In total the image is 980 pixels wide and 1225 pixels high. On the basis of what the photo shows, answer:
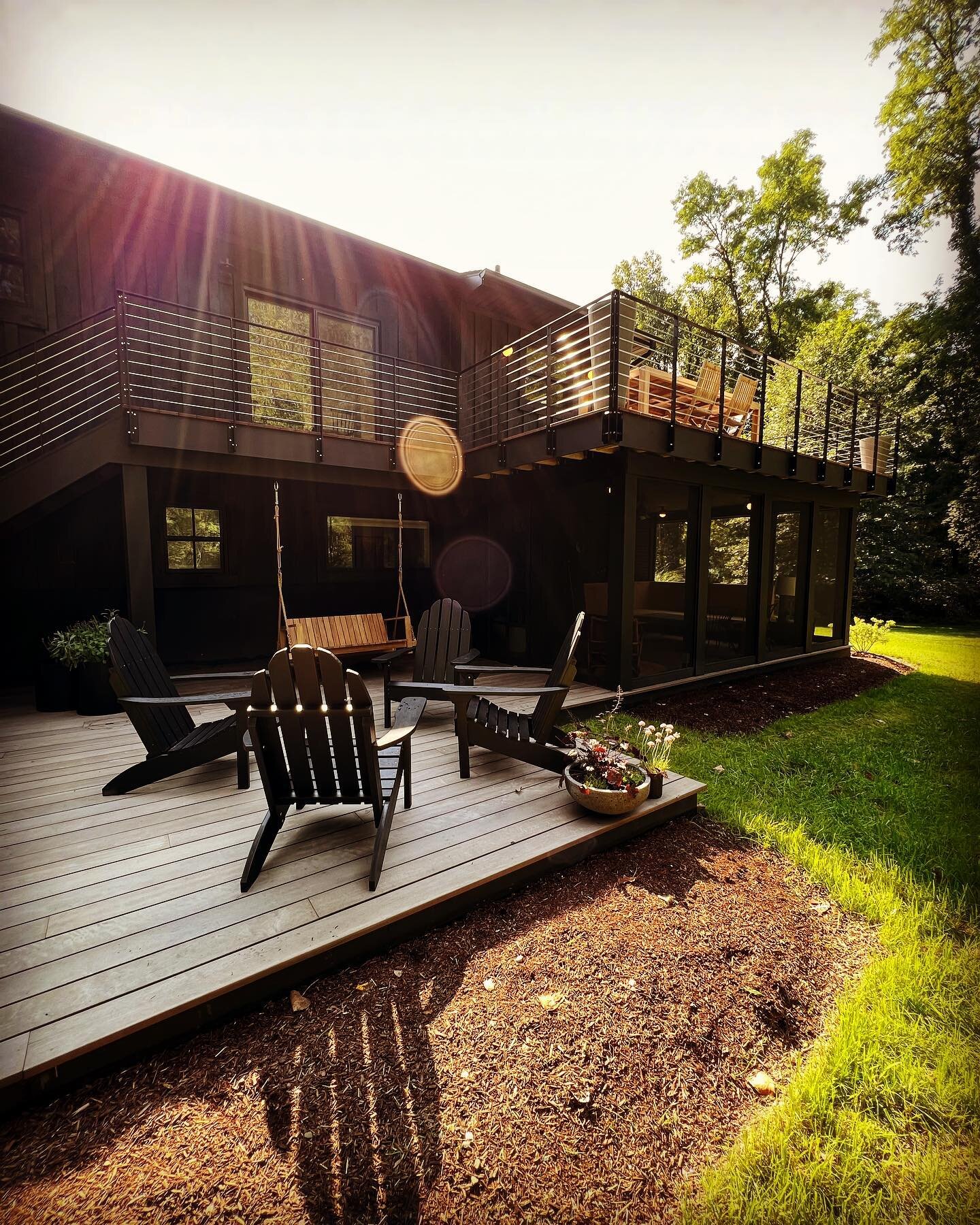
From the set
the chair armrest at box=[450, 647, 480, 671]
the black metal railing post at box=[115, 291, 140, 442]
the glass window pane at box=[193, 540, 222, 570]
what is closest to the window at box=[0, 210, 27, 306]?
the black metal railing post at box=[115, 291, 140, 442]

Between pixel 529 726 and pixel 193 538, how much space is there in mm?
5979

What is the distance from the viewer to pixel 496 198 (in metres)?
6.20

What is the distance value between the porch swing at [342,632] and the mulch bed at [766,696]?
133 inches

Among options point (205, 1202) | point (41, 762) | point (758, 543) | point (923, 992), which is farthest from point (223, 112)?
point (758, 543)

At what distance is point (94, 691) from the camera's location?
208 inches

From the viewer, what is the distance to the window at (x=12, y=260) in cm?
610

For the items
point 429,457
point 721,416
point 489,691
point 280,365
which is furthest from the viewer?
point 280,365

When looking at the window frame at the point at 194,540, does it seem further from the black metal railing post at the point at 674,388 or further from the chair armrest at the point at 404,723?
the black metal railing post at the point at 674,388

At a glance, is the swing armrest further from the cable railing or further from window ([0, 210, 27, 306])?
window ([0, 210, 27, 306])

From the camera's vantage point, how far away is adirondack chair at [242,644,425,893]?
8.20 ft

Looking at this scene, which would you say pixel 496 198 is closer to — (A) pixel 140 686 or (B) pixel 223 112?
(B) pixel 223 112

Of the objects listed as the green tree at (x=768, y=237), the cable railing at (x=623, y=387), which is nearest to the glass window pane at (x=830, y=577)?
the cable railing at (x=623, y=387)

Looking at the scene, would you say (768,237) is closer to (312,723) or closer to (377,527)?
(377,527)

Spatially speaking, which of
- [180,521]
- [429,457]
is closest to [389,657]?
[429,457]
